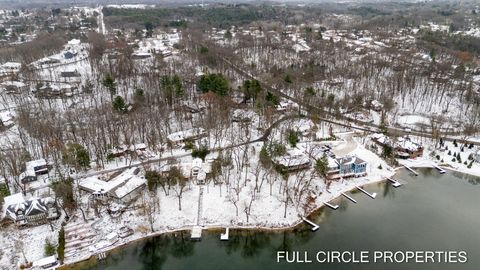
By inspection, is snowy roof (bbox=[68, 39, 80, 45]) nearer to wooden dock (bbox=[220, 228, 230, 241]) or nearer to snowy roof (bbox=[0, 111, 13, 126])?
snowy roof (bbox=[0, 111, 13, 126])

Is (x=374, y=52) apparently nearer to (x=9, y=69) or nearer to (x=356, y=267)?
(x=356, y=267)

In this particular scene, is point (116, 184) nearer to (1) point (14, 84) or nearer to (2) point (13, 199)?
(2) point (13, 199)

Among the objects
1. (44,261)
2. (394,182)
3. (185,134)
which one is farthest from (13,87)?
(394,182)

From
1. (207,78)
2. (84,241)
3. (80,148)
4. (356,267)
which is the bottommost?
(356,267)

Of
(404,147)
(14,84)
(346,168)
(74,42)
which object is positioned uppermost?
(74,42)

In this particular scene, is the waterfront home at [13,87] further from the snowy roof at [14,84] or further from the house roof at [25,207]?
the house roof at [25,207]

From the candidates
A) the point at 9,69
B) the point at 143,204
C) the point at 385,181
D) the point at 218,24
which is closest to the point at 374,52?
the point at 385,181
